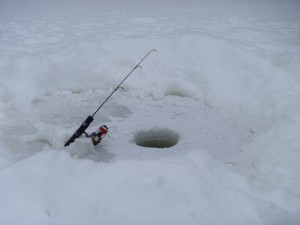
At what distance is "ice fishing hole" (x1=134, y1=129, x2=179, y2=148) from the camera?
3.88 meters

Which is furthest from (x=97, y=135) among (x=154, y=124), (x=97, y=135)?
(x=154, y=124)

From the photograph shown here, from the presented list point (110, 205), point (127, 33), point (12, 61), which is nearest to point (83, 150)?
point (110, 205)

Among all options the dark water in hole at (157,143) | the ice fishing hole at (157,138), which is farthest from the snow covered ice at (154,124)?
the dark water in hole at (157,143)

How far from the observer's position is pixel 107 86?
4.94 meters

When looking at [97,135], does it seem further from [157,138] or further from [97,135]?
[157,138]

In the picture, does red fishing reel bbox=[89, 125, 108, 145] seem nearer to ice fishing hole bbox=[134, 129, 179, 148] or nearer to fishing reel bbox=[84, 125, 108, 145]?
fishing reel bbox=[84, 125, 108, 145]

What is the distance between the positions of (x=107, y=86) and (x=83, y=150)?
6.05 feet

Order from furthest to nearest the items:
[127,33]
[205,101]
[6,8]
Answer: [6,8], [127,33], [205,101]

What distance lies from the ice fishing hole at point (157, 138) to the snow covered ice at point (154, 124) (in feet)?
0.14

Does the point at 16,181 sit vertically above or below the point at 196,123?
above

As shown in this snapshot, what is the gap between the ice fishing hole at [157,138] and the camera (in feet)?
12.7

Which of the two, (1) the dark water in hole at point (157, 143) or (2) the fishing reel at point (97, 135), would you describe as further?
(1) the dark water in hole at point (157, 143)

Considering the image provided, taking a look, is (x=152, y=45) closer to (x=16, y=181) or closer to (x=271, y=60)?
(x=271, y=60)

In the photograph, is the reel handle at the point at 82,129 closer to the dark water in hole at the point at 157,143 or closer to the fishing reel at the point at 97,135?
the fishing reel at the point at 97,135
